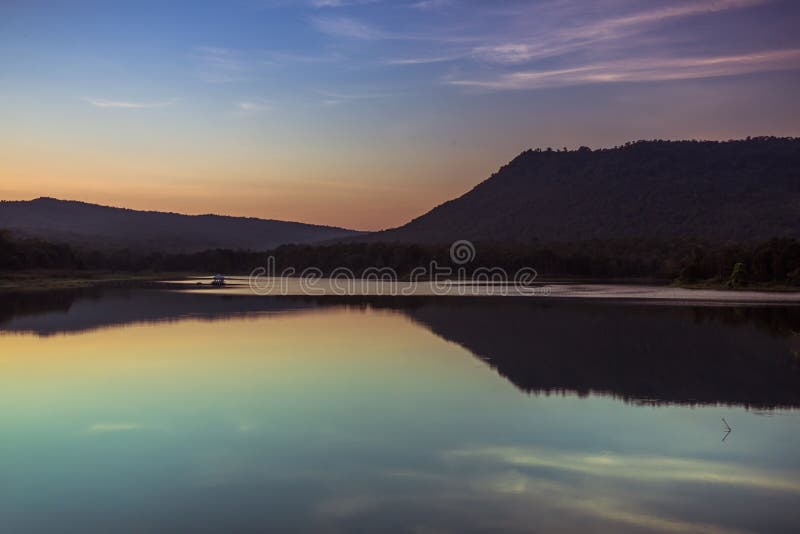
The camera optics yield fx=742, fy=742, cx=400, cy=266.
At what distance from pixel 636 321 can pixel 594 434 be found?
716 inches

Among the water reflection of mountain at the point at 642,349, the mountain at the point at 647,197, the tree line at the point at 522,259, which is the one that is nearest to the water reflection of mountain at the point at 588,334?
the water reflection of mountain at the point at 642,349

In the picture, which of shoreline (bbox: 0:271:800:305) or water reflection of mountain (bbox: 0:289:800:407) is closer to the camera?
water reflection of mountain (bbox: 0:289:800:407)

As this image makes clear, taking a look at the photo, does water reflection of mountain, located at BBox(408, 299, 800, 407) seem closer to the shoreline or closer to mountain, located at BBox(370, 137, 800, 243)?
the shoreline

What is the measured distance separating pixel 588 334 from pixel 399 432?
13993 mm

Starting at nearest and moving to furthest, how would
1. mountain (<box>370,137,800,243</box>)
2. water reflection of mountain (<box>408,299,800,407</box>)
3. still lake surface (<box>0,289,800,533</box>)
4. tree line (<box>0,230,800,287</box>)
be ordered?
1. still lake surface (<box>0,289,800,533</box>)
2. water reflection of mountain (<box>408,299,800,407</box>)
3. tree line (<box>0,230,800,287</box>)
4. mountain (<box>370,137,800,243</box>)

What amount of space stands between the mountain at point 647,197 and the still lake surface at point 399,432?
3623 inches

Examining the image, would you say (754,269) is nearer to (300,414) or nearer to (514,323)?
(514,323)

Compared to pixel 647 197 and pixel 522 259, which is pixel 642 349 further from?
pixel 647 197

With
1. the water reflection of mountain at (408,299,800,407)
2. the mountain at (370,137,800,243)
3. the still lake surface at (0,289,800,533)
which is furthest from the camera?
the mountain at (370,137,800,243)

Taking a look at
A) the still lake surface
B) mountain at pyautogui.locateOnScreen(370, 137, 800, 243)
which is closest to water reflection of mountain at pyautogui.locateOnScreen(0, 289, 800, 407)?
the still lake surface

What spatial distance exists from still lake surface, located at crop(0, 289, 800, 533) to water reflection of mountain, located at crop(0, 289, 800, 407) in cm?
14

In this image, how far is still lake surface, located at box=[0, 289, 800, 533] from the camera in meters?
7.56

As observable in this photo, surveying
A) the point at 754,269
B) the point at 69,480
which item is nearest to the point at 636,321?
the point at 69,480

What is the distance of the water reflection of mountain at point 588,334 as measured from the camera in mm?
14906
